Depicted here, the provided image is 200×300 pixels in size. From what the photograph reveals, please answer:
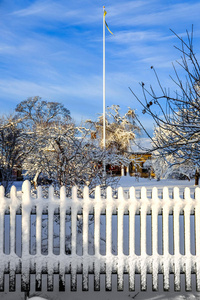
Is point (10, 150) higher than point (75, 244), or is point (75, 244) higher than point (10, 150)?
point (10, 150)

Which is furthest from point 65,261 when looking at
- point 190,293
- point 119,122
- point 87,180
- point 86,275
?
point 119,122

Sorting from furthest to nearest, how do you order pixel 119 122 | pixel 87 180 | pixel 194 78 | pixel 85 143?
pixel 119 122, pixel 85 143, pixel 87 180, pixel 194 78

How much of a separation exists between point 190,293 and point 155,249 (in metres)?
0.89

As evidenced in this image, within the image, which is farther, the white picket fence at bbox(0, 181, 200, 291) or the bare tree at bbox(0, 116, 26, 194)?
the bare tree at bbox(0, 116, 26, 194)

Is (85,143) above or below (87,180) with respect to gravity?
above

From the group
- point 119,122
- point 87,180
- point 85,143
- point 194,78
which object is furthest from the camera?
point 119,122

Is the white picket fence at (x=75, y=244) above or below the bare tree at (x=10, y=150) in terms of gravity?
below

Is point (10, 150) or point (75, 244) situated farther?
point (10, 150)

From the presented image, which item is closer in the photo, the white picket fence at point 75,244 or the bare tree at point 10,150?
the white picket fence at point 75,244

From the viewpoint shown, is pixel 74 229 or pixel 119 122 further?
pixel 119 122

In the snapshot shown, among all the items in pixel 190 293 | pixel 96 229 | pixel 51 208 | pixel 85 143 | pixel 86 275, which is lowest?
pixel 190 293

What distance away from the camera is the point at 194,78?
235 inches

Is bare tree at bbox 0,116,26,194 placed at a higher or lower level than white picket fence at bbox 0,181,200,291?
higher

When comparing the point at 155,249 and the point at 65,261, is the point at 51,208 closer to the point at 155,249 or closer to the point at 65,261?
the point at 65,261
